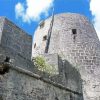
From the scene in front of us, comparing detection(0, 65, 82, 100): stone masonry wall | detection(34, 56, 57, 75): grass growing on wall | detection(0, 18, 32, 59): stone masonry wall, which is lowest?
detection(0, 65, 82, 100): stone masonry wall

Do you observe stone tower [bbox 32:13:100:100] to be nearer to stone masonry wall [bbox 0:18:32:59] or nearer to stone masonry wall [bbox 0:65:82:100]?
stone masonry wall [bbox 0:65:82:100]

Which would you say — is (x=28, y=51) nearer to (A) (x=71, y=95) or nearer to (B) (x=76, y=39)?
(A) (x=71, y=95)

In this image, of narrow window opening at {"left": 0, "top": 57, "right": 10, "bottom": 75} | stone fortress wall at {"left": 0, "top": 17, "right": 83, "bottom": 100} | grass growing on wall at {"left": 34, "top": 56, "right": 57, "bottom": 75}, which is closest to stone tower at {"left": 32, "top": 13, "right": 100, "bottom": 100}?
stone fortress wall at {"left": 0, "top": 17, "right": 83, "bottom": 100}

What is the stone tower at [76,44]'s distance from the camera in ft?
37.4

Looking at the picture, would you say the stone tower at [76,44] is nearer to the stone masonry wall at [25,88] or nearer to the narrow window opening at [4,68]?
the stone masonry wall at [25,88]

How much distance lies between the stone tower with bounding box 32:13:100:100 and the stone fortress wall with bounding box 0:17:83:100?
62 cm

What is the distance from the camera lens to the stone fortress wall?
7.39 metres

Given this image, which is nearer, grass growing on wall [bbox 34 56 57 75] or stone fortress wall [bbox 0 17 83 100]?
stone fortress wall [bbox 0 17 83 100]

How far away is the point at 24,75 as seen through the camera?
813cm

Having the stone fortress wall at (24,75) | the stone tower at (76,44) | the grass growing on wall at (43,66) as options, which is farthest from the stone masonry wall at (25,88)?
the stone tower at (76,44)

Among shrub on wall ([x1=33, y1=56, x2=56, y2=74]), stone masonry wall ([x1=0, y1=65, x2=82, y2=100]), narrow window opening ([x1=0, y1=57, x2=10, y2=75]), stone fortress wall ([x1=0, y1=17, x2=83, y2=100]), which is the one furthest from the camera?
shrub on wall ([x1=33, y1=56, x2=56, y2=74])

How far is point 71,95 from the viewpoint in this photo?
1054 centimetres

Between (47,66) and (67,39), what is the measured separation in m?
2.68

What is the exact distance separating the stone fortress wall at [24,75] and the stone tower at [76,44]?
0.62 meters
